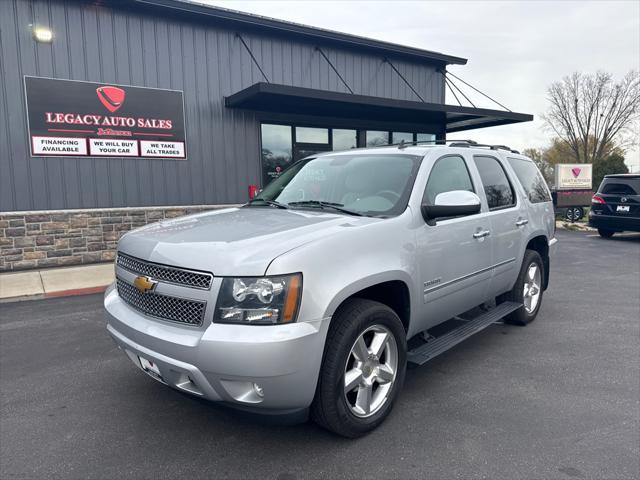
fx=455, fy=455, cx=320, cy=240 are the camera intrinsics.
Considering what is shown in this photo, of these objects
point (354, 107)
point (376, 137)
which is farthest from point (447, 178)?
point (376, 137)

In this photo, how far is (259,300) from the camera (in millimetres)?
2406

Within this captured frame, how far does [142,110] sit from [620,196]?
12898 mm

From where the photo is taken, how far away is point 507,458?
8.84ft

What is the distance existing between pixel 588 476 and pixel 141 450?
260 centimetres

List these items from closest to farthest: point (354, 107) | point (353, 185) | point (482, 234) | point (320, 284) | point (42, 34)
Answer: point (320, 284)
point (353, 185)
point (482, 234)
point (42, 34)
point (354, 107)

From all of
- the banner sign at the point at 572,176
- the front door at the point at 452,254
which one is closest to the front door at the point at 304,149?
the front door at the point at 452,254

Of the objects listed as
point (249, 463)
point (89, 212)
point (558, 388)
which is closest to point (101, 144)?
point (89, 212)

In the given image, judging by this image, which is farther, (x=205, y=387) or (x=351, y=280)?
(x=351, y=280)

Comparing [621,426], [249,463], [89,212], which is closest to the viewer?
[249,463]

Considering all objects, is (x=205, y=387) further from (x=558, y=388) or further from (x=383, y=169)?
(x=558, y=388)

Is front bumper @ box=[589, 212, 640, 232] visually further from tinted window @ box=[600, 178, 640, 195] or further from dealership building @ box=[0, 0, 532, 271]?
dealership building @ box=[0, 0, 532, 271]

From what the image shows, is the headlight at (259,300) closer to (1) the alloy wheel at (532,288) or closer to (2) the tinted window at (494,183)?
(2) the tinted window at (494,183)

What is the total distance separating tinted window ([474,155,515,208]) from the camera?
175 inches

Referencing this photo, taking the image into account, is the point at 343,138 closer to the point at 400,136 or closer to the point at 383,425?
the point at 400,136
